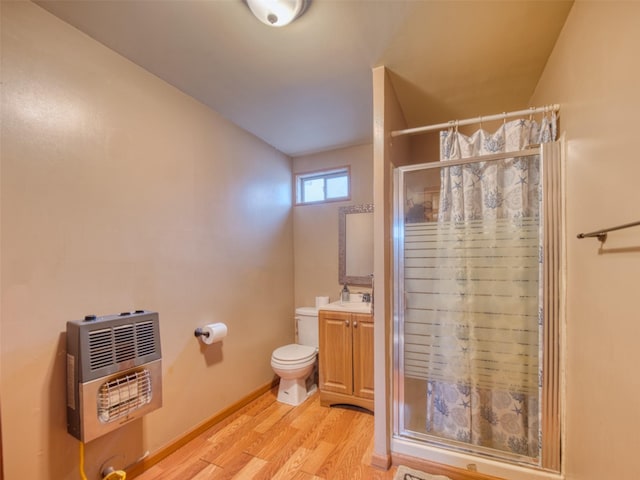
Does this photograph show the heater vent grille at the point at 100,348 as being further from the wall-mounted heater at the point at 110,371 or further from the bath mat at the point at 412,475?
the bath mat at the point at 412,475

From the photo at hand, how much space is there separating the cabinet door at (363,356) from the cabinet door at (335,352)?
0.04m

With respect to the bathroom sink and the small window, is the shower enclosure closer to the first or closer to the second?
the bathroom sink

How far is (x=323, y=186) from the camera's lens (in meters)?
3.23

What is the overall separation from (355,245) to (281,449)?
1.81 metres

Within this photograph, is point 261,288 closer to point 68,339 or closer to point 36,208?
point 68,339

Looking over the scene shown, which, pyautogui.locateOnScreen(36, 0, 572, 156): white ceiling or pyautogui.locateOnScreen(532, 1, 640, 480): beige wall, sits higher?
pyautogui.locateOnScreen(36, 0, 572, 156): white ceiling

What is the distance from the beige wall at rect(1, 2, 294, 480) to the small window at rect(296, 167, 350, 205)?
0.85m

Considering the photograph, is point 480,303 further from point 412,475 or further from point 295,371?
point 295,371

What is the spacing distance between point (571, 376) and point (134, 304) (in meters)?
2.33

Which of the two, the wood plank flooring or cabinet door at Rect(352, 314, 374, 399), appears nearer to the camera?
the wood plank flooring

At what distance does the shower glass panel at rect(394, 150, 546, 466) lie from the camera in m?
1.59

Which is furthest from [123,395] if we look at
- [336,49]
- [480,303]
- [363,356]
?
[336,49]

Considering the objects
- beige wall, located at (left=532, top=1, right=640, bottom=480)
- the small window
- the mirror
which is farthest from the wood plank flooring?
the small window

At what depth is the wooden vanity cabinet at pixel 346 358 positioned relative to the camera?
236 cm
